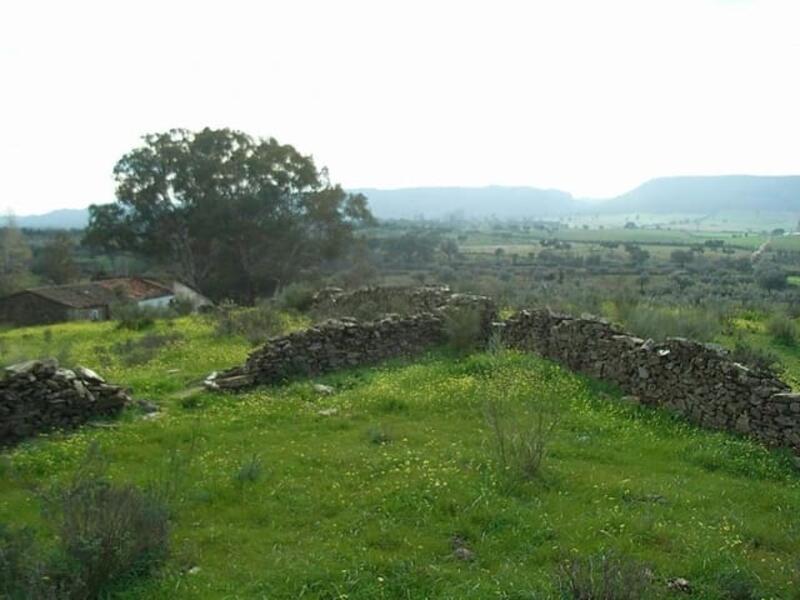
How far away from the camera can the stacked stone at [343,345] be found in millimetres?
12547

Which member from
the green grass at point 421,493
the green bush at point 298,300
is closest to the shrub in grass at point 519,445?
the green grass at point 421,493

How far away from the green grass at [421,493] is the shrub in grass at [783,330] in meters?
Result: 8.75

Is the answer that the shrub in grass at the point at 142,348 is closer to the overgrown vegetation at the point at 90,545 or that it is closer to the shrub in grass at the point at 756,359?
the overgrown vegetation at the point at 90,545

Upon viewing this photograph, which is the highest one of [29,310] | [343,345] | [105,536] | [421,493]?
[105,536]

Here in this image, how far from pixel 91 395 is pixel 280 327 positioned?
8.40 metres

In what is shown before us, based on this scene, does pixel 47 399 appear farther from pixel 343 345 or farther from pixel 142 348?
pixel 142 348

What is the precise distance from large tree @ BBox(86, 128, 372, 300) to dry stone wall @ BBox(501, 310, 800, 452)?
2735 cm

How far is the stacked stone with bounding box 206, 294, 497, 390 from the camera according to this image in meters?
12.5

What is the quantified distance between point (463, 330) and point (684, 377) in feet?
17.6

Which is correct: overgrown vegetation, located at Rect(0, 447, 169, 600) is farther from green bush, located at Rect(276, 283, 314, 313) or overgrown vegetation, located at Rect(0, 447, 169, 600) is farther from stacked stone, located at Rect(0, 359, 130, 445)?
green bush, located at Rect(276, 283, 314, 313)

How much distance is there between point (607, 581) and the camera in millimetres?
4793

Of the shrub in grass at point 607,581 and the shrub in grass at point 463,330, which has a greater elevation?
the shrub in grass at point 607,581

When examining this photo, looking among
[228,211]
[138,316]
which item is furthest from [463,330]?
[228,211]

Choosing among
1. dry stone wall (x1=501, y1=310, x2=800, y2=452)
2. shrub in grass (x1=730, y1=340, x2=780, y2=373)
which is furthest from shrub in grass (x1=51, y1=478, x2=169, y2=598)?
shrub in grass (x1=730, y1=340, x2=780, y2=373)
